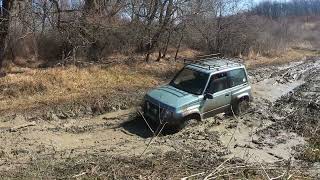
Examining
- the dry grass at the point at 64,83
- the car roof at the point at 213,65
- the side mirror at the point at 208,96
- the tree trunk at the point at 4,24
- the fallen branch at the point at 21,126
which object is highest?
the tree trunk at the point at 4,24

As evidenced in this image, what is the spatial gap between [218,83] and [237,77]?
1.04 metres

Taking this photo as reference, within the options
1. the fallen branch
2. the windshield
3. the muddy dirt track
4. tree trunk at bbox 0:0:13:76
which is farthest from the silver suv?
tree trunk at bbox 0:0:13:76

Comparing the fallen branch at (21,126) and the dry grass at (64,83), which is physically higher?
the dry grass at (64,83)

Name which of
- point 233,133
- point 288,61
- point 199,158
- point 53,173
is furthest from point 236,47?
point 53,173

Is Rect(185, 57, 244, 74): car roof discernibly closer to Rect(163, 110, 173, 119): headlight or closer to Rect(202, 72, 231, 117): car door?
Rect(202, 72, 231, 117): car door

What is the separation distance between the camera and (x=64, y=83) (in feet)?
57.0

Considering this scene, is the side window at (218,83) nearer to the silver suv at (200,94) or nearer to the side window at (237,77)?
the silver suv at (200,94)

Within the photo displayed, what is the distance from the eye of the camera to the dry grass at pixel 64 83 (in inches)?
626

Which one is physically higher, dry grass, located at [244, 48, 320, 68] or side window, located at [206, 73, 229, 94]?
side window, located at [206, 73, 229, 94]

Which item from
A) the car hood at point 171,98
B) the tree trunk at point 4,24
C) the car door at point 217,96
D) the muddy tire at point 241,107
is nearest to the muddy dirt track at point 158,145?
the muddy tire at point 241,107

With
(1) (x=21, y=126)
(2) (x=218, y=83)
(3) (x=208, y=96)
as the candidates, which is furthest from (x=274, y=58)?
(1) (x=21, y=126)

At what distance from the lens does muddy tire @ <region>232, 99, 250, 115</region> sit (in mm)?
15167

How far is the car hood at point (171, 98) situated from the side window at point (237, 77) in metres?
1.71

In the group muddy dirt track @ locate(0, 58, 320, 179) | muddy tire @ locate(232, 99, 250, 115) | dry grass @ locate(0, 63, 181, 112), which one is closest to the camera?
muddy dirt track @ locate(0, 58, 320, 179)
